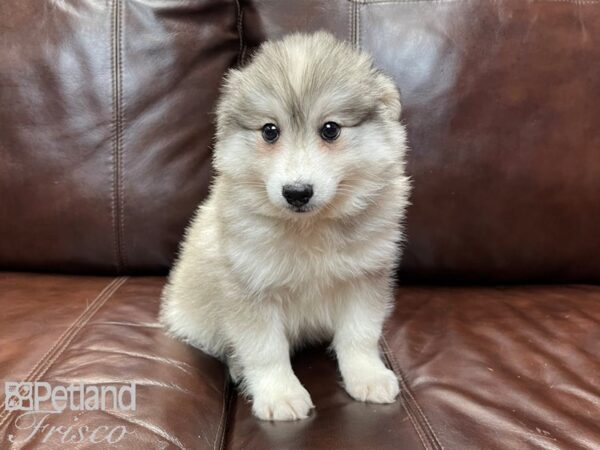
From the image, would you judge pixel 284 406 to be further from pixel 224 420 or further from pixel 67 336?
pixel 67 336

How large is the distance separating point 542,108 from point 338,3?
654 millimetres

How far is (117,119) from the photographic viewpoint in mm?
1778

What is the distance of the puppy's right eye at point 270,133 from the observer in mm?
1179

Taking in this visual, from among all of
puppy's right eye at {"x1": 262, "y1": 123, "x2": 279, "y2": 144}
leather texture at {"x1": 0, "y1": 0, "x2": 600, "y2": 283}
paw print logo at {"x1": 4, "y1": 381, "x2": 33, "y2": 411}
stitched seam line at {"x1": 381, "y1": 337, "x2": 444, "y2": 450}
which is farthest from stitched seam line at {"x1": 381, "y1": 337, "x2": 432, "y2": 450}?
paw print logo at {"x1": 4, "y1": 381, "x2": 33, "y2": 411}

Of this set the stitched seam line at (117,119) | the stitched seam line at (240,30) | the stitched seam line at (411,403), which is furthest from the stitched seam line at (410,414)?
the stitched seam line at (240,30)

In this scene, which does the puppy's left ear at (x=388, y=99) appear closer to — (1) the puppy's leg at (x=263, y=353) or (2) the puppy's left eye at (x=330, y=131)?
(2) the puppy's left eye at (x=330, y=131)

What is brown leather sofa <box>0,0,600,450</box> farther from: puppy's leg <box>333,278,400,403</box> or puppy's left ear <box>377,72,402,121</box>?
puppy's left ear <box>377,72,402,121</box>

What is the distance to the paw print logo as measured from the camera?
1.12 metres

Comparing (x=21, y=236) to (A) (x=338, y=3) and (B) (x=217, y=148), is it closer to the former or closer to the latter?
(B) (x=217, y=148)

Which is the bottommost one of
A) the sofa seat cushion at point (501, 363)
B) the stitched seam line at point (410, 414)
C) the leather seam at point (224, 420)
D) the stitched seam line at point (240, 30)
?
the leather seam at point (224, 420)

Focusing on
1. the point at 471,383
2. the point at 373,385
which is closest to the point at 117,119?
the point at 373,385

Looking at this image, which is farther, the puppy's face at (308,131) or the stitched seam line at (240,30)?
the stitched seam line at (240,30)

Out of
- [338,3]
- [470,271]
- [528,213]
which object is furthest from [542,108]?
[338,3]

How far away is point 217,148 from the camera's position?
4.26 feet
